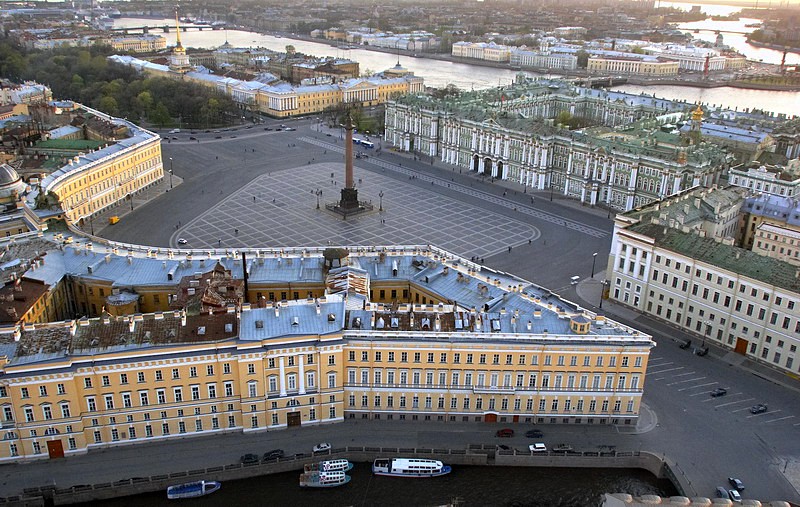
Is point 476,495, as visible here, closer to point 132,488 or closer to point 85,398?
point 132,488

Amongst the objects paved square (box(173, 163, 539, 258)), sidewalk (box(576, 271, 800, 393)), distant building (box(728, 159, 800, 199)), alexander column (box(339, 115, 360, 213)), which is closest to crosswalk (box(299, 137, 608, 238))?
paved square (box(173, 163, 539, 258))

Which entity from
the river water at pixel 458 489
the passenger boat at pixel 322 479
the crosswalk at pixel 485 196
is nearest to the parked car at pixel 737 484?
the river water at pixel 458 489

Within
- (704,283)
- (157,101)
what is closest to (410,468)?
(704,283)

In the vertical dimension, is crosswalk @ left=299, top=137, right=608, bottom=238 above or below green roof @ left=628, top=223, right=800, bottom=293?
below

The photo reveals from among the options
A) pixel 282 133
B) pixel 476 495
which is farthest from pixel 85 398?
pixel 282 133

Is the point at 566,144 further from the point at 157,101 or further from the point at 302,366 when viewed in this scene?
the point at 157,101

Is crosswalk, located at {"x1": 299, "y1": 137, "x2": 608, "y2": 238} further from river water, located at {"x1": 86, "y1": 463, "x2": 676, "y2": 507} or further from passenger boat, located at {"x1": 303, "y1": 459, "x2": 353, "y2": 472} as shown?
passenger boat, located at {"x1": 303, "y1": 459, "x2": 353, "y2": 472}
